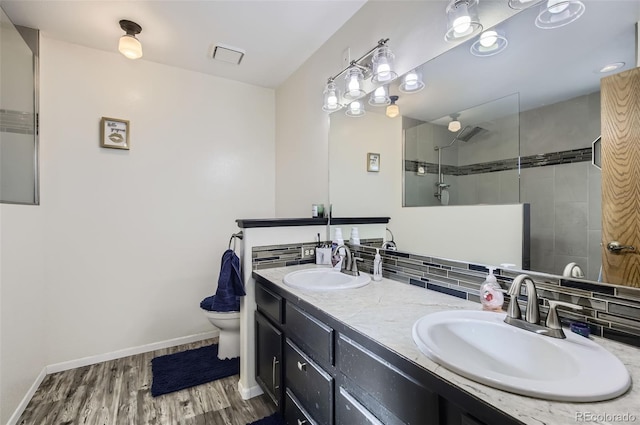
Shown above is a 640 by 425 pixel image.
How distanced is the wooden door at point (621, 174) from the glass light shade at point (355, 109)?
1.24m

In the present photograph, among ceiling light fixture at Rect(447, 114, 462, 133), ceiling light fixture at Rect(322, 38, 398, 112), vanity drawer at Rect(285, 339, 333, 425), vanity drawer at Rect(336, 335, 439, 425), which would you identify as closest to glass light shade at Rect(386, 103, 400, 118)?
ceiling light fixture at Rect(322, 38, 398, 112)

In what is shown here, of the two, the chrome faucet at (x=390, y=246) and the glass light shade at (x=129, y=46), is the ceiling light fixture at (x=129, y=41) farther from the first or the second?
the chrome faucet at (x=390, y=246)

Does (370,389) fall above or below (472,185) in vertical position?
below

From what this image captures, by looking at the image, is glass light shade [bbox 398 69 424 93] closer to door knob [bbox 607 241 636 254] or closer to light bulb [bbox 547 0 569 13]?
light bulb [bbox 547 0 569 13]

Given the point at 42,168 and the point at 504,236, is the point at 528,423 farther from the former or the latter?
the point at 42,168

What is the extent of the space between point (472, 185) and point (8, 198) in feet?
8.42

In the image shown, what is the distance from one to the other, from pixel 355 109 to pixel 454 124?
80cm

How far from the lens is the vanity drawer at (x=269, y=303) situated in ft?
5.00

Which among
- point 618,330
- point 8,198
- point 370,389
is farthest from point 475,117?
point 8,198

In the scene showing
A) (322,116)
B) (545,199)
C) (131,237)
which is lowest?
(131,237)

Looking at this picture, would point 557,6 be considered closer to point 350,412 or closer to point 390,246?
point 390,246

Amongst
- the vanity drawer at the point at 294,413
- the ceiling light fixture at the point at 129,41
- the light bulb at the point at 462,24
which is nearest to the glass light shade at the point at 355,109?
the light bulb at the point at 462,24

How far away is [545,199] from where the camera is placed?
1029 mm

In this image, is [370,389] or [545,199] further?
[545,199]
